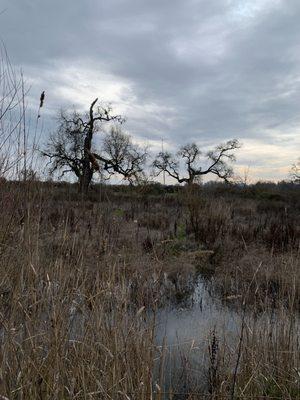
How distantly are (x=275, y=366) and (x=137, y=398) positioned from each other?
1.23m

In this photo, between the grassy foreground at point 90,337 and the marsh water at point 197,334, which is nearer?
the grassy foreground at point 90,337

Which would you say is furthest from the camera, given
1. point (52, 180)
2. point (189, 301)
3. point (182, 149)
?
point (182, 149)

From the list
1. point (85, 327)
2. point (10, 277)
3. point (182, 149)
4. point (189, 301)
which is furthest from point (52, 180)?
point (182, 149)

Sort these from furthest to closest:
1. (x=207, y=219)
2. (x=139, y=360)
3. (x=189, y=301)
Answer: (x=207, y=219) → (x=189, y=301) → (x=139, y=360)

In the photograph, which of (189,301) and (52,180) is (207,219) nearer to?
(189,301)

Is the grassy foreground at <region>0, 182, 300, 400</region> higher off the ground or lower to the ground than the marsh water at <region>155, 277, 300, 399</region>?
higher

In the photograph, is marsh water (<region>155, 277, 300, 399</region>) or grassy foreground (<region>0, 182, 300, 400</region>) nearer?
grassy foreground (<region>0, 182, 300, 400</region>)

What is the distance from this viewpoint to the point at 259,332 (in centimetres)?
325

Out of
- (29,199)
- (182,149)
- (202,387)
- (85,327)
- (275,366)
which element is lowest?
(202,387)

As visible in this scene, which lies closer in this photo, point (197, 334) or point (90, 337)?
point (90, 337)

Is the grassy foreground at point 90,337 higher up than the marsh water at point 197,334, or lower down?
higher up

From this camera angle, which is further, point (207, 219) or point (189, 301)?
point (207, 219)

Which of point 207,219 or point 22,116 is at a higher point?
point 22,116

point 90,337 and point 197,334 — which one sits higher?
point 90,337
